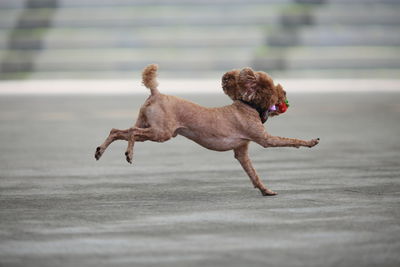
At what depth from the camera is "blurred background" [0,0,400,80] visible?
78.6ft

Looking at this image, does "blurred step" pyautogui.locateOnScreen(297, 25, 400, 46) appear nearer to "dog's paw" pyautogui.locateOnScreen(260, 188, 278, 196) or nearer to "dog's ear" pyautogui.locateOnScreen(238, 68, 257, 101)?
"dog's paw" pyautogui.locateOnScreen(260, 188, 278, 196)

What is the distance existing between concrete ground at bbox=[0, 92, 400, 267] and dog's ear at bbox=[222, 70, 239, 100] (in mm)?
623

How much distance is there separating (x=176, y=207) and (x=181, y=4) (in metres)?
21.4

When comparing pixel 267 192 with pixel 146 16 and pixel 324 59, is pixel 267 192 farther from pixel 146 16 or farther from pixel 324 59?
pixel 146 16

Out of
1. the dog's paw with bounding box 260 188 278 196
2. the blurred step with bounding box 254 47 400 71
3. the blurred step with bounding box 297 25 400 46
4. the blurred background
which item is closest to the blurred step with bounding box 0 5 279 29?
the blurred background

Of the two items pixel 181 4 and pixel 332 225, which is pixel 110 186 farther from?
pixel 181 4

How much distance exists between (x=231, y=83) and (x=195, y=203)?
733mm

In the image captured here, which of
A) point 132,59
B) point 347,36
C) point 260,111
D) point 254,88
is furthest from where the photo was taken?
point 347,36

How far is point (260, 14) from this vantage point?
25406 mm

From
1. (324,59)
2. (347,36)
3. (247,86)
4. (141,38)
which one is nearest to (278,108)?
(247,86)

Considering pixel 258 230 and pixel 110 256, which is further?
pixel 258 230

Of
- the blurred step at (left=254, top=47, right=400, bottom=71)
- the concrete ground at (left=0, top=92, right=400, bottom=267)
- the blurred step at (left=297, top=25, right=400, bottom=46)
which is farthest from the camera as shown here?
the blurred step at (left=297, top=25, right=400, bottom=46)

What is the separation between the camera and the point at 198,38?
2511 cm

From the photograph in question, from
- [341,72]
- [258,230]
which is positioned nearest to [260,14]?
[341,72]
